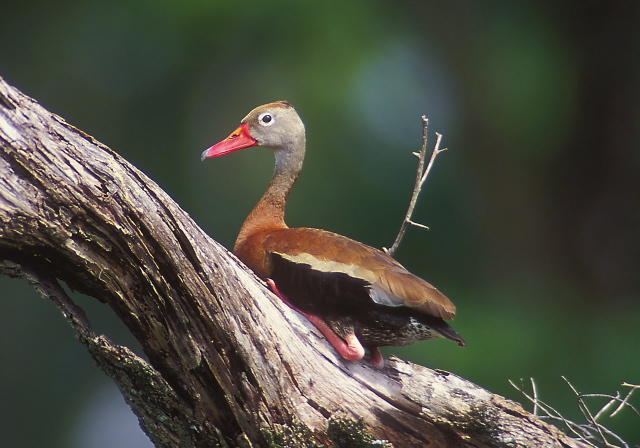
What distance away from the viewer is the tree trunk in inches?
53.2

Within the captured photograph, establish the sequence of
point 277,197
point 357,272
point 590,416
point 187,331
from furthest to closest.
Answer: point 277,197 < point 590,416 < point 357,272 < point 187,331

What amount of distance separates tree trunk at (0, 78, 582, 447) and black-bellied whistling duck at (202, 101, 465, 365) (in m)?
0.05

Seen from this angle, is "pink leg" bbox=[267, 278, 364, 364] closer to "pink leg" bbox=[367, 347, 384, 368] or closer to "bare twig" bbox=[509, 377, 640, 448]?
"pink leg" bbox=[367, 347, 384, 368]

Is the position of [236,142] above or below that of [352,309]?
above

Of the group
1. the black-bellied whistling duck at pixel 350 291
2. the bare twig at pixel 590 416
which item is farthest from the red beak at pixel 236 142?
the bare twig at pixel 590 416

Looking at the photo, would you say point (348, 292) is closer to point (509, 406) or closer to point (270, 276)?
point (270, 276)

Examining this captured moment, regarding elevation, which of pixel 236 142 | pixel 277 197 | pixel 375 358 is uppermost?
pixel 236 142

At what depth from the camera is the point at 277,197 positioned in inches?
84.7

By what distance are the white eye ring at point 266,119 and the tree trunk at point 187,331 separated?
0.70 m

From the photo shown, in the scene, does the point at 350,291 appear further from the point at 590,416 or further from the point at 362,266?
the point at 590,416

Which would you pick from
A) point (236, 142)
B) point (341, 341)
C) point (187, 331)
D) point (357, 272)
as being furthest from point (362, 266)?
point (236, 142)

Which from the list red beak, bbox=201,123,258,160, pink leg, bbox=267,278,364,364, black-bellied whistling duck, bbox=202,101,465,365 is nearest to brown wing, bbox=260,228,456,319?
black-bellied whistling duck, bbox=202,101,465,365

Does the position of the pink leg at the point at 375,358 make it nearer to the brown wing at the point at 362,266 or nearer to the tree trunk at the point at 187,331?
the tree trunk at the point at 187,331

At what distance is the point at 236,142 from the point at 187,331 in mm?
867
